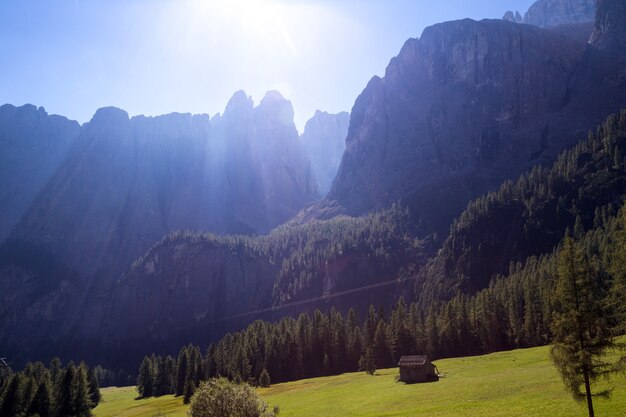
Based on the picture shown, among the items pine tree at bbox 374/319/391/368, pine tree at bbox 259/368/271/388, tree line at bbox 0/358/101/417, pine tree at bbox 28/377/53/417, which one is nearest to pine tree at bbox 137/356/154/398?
Result: pine tree at bbox 259/368/271/388

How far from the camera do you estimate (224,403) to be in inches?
1503

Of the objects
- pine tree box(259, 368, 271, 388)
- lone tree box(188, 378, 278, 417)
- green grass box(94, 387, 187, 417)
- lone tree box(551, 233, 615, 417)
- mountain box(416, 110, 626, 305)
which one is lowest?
green grass box(94, 387, 187, 417)

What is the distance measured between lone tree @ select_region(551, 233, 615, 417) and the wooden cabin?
45123mm

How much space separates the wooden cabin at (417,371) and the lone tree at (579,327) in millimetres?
45123

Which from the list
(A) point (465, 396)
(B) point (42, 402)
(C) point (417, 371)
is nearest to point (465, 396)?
(A) point (465, 396)

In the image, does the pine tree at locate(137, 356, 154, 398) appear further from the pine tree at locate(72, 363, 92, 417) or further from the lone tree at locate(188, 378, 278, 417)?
the lone tree at locate(188, 378, 278, 417)

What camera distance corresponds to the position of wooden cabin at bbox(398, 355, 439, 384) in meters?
76.8

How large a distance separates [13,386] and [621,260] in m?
93.9

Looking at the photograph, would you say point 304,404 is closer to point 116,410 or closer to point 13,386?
point 13,386

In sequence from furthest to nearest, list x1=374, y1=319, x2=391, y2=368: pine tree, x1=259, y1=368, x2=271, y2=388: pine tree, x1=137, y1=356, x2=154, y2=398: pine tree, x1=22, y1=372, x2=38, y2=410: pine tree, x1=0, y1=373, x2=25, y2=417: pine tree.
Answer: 1. x1=137, y1=356, x2=154, y2=398: pine tree
2. x1=374, y1=319, x2=391, y2=368: pine tree
3. x1=259, y1=368, x2=271, y2=388: pine tree
4. x1=22, y1=372, x2=38, y2=410: pine tree
5. x1=0, y1=373, x2=25, y2=417: pine tree

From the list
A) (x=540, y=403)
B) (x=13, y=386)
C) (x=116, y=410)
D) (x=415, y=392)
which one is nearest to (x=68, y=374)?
(x=13, y=386)

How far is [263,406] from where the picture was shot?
133ft

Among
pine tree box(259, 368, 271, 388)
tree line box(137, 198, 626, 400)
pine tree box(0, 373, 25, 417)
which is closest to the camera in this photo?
pine tree box(0, 373, 25, 417)

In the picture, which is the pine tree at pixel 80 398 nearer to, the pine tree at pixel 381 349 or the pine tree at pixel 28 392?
the pine tree at pixel 28 392
